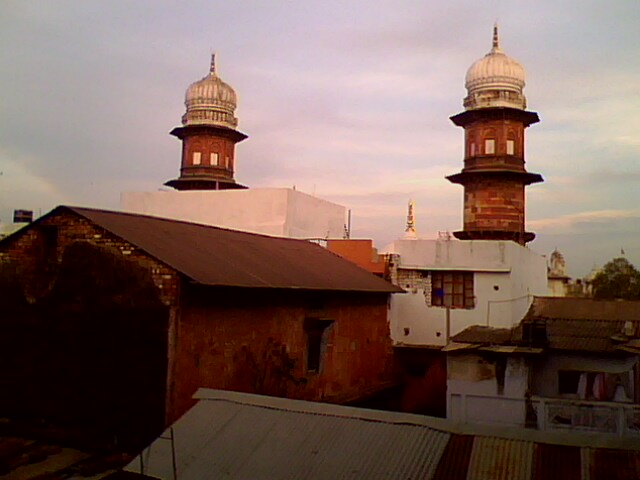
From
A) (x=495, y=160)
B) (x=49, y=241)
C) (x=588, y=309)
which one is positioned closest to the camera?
(x=49, y=241)

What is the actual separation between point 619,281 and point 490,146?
14653mm

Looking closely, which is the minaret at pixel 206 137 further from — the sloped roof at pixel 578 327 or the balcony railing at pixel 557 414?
the balcony railing at pixel 557 414

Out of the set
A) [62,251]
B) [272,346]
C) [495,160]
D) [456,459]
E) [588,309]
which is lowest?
[456,459]

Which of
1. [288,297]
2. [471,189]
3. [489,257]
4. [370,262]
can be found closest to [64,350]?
[288,297]

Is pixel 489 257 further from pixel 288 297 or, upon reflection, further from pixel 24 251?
pixel 24 251

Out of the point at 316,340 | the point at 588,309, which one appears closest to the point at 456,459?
the point at 316,340

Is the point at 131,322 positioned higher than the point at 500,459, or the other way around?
the point at 131,322

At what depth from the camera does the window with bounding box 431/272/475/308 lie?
21.2 meters

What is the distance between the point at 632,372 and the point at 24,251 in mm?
12133

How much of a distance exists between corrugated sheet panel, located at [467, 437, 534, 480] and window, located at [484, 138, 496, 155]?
1857 cm

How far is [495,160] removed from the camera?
24078 mm

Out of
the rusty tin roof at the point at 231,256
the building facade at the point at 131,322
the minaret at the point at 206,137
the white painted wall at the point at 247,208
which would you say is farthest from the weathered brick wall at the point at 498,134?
the building facade at the point at 131,322

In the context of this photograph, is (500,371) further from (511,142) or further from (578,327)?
(511,142)

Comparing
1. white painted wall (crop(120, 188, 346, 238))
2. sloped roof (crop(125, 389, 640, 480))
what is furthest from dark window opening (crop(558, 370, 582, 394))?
white painted wall (crop(120, 188, 346, 238))
